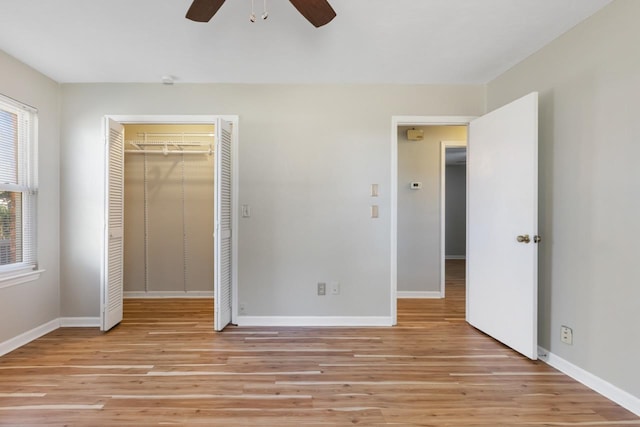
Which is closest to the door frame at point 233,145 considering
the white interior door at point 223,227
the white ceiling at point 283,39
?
the white interior door at point 223,227

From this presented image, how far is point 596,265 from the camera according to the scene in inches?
81.3

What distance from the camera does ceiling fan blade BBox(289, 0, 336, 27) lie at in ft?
5.29

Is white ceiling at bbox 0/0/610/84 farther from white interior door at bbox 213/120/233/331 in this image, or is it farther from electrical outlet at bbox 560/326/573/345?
electrical outlet at bbox 560/326/573/345

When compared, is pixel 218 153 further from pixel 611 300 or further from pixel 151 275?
pixel 611 300

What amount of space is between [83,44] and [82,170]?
50.2 inches

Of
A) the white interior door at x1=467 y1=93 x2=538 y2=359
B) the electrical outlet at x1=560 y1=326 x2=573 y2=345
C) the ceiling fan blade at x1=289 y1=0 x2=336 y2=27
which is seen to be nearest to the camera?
the ceiling fan blade at x1=289 y1=0 x2=336 y2=27

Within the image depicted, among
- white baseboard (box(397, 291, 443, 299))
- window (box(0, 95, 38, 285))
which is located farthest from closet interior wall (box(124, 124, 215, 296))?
white baseboard (box(397, 291, 443, 299))

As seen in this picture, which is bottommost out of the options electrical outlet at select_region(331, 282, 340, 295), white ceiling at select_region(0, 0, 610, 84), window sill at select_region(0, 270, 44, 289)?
electrical outlet at select_region(331, 282, 340, 295)

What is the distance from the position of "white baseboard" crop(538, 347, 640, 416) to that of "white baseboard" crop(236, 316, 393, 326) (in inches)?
51.7

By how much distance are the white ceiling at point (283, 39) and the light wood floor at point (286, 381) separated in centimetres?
244

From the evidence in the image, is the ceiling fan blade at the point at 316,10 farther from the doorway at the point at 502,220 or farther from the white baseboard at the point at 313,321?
the white baseboard at the point at 313,321

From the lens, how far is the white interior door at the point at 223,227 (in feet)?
9.73

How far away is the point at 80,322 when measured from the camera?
10.4 ft

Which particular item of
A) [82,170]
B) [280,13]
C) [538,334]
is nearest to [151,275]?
[82,170]
